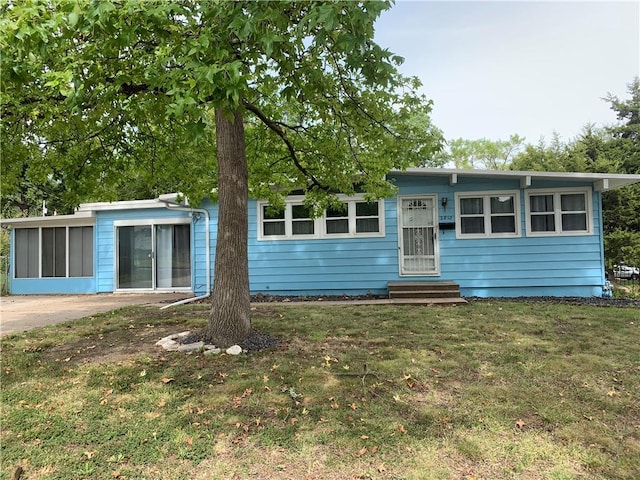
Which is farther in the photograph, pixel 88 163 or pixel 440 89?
pixel 440 89

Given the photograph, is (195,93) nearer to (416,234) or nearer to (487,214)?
(416,234)

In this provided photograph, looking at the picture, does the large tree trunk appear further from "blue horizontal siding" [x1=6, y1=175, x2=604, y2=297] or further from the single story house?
"blue horizontal siding" [x1=6, y1=175, x2=604, y2=297]

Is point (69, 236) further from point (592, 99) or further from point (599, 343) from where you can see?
point (592, 99)

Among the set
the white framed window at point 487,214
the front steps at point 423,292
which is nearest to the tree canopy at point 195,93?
the front steps at point 423,292

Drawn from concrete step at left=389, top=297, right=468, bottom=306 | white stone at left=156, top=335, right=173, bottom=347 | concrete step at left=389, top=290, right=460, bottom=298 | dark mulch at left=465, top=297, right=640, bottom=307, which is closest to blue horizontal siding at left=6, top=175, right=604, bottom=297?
dark mulch at left=465, top=297, right=640, bottom=307

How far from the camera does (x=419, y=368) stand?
3859 millimetres

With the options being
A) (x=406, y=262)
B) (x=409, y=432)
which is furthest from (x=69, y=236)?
(x=409, y=432)

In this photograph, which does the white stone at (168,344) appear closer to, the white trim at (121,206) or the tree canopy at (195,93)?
the tree canopy at (195,93)

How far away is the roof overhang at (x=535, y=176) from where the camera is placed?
814cm

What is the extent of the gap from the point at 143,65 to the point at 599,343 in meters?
6.24

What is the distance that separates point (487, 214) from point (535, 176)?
129 centimetres

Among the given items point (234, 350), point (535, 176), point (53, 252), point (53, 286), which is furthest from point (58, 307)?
point (535, 176)

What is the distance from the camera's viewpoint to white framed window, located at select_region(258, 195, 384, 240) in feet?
31.1

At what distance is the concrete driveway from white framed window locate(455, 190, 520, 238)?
7253 mm
